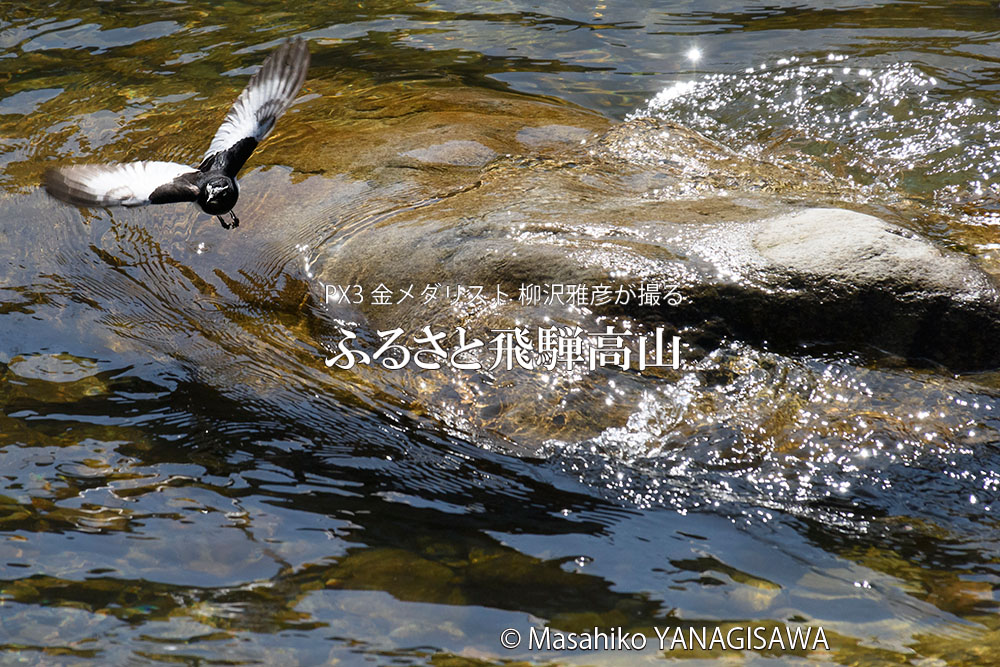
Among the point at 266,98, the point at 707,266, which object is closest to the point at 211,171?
the point at 266,98

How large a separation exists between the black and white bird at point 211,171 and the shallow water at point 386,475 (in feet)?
1.71

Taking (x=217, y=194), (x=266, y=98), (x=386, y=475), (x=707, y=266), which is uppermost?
(x=266, y=98)

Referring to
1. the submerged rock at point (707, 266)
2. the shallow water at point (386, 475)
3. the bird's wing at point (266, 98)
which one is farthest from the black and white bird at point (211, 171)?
the submerged rock at point (707, 266)

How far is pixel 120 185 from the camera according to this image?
4309 millimetres

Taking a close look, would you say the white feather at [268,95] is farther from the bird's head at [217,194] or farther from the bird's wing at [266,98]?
the bird's head at [217,194]

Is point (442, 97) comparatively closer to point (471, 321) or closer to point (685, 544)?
point (471, 321)

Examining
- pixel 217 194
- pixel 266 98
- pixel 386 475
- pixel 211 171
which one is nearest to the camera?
pixel 386 475

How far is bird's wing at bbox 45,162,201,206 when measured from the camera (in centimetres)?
406

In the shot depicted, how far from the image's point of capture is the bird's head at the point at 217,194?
181 inches

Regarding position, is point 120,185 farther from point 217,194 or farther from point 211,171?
point 211,171

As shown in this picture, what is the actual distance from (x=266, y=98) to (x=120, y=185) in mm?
1391

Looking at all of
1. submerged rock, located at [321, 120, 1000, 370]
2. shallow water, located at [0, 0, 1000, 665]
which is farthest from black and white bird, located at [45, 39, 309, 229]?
submerged rock, located at [321, 120, 1000, 370]

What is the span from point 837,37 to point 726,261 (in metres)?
4.75

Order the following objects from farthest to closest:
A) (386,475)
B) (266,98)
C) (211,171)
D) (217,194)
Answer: (266,98) < (211,171) < (217,194) < (386,475)
